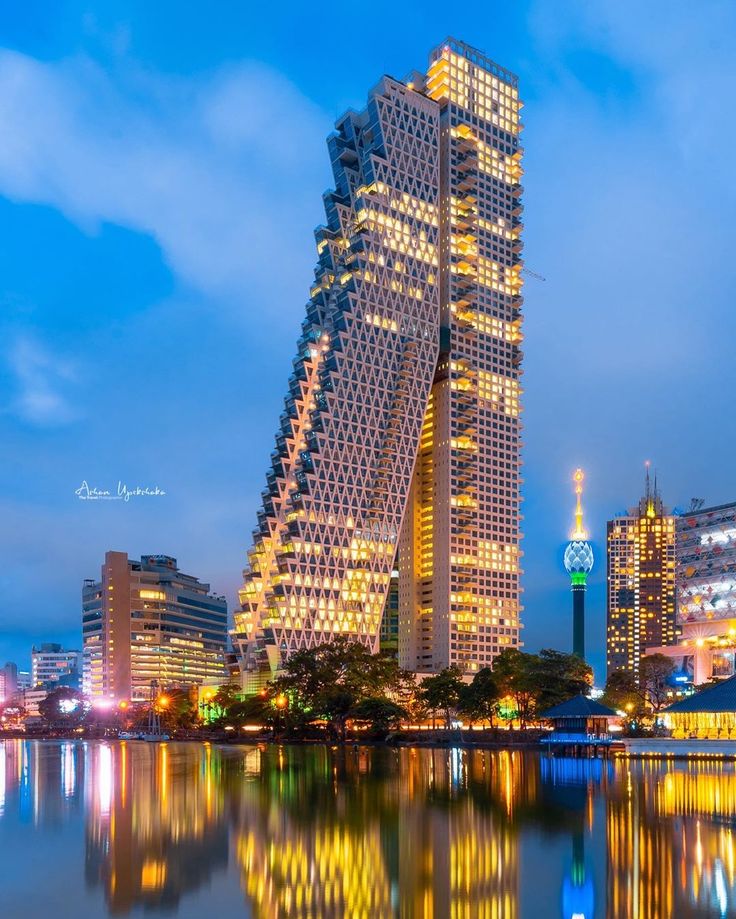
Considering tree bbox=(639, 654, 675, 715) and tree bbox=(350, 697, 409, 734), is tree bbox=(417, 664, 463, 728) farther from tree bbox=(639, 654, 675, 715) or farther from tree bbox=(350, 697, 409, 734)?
tree bbox=(639, 654, 675, 715)

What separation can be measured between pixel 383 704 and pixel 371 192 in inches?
4286

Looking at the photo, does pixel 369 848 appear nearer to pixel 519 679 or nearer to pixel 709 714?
pixel 709 714

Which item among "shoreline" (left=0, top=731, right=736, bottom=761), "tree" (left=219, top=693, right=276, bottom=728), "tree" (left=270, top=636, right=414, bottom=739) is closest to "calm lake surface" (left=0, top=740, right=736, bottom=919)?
"shoreline" (left=0, top=731, right=736, bottom=761)

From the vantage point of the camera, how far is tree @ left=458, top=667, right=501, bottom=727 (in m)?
141

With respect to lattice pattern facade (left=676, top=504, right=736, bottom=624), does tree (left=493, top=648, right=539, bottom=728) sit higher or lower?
lower

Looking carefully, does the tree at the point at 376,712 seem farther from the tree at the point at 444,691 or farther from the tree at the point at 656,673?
the tree at the point at 656,673

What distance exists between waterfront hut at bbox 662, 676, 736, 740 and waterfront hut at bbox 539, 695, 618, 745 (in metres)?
8.69

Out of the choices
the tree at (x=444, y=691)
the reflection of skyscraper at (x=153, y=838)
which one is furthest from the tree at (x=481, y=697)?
the reflection of skyscraper at (x=153, y=838)

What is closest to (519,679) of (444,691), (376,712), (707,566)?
(444,691)

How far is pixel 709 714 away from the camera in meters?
110

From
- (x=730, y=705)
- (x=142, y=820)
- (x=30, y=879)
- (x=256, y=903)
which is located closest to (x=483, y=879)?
(x=256, y=903)

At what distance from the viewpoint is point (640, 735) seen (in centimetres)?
12431

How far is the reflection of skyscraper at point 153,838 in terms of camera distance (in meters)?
30.6

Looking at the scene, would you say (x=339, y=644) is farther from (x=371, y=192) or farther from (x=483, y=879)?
(x=483, y=879)
